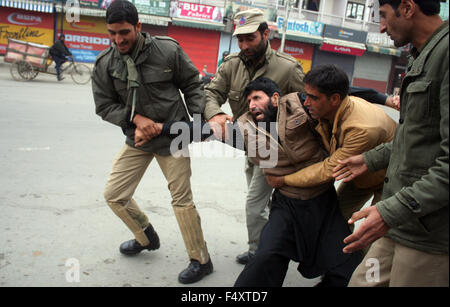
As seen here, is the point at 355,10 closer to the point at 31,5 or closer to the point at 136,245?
the point at 31,5

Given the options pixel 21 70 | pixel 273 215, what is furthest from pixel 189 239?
pixel 21 70

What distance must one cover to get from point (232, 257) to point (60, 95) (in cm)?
861

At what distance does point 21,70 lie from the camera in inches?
472

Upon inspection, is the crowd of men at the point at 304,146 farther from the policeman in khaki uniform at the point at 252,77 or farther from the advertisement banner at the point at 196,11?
the advertisement banner at the point at 196,11

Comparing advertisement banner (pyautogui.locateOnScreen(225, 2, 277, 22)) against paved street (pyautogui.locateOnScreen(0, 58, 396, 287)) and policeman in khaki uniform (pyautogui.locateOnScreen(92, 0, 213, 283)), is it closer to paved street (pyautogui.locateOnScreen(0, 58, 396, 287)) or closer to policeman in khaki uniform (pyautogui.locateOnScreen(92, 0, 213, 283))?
paved street (pyautogui.locateOnScreen(0, 58, 396, 287))

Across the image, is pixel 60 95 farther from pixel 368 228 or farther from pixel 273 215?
pixel 368 228

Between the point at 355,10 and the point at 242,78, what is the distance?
27.0m

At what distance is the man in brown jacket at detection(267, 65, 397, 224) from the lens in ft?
6.93

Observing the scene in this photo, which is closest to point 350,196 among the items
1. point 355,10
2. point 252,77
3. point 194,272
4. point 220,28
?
point 252,77

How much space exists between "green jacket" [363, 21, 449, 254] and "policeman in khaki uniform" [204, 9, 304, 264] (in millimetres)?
1378

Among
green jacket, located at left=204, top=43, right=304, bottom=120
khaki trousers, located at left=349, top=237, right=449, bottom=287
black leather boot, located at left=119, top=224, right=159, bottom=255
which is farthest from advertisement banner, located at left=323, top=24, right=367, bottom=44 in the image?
khaki trousers, located at left=349, top=237, right=449, bottom=287

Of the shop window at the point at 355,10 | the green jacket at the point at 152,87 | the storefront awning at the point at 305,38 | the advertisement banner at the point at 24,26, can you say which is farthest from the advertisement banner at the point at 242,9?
the green jacket at the point at 152,87

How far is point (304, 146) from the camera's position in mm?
2340

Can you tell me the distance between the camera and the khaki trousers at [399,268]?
1449mm
